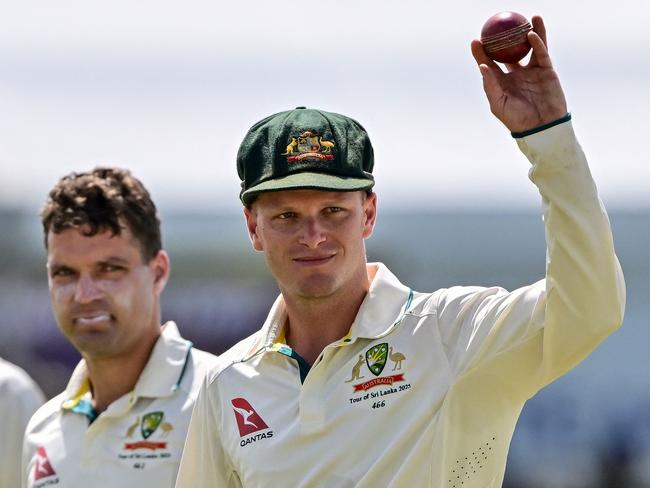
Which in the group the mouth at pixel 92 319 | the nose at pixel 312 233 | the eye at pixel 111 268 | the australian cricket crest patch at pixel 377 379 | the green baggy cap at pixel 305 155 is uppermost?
the green baggy cap at pixel 305 155

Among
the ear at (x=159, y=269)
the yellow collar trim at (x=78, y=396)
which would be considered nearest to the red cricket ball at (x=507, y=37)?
the ear at (x=159, y=269)

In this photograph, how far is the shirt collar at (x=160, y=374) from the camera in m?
4.71

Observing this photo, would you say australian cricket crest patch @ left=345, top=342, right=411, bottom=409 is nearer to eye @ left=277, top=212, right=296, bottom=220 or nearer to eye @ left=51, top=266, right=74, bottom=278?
eye @ left=277, top=212, right=296, bottom=220

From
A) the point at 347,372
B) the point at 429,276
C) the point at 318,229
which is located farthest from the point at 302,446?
the point at 429,276

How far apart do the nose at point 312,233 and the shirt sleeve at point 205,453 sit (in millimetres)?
569

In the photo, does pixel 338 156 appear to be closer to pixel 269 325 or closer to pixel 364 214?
pixel 364 214

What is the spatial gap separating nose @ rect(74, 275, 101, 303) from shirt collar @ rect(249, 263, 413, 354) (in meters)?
0.99

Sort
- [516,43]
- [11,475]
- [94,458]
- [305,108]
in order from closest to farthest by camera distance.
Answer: [516,43] → [305,108] → [94,458] → [11,475]

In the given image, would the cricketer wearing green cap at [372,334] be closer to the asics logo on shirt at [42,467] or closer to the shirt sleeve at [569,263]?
the shirt sleeve at [569,263]

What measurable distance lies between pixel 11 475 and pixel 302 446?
1.97 meters

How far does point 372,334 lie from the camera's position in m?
3.67

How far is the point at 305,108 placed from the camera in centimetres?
390

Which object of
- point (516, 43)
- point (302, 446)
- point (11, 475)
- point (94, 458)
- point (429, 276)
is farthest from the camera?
point (429, 276)

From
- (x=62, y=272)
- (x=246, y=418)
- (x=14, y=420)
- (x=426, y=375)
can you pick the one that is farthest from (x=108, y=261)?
(x=426, y=375)
